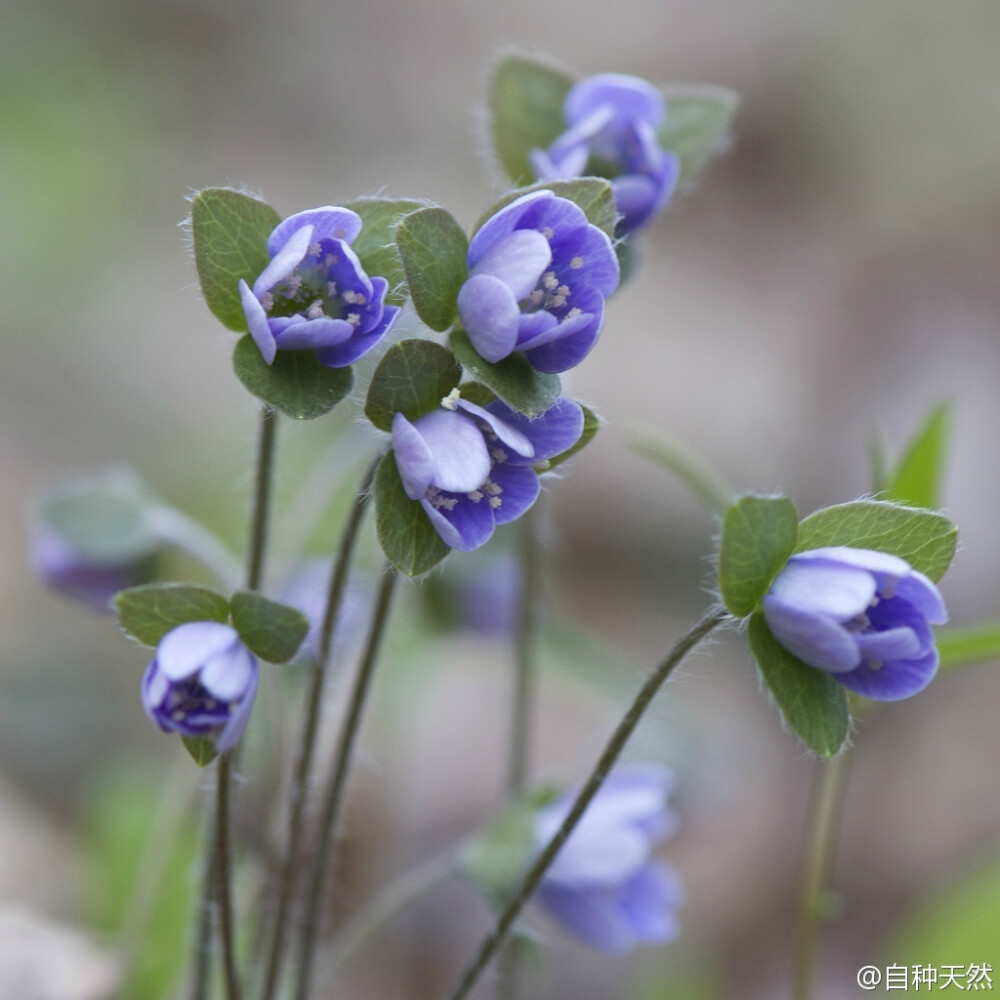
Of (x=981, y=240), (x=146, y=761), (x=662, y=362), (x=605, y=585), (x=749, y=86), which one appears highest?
(x=749, y=86)

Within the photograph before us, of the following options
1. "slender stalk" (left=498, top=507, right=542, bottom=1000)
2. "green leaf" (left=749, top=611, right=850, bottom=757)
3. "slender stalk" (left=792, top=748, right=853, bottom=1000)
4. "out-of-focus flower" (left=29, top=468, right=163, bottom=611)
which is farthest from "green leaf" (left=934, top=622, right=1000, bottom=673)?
"out-of-focus flower" (left=29, top=468, right=163, bottom=611)

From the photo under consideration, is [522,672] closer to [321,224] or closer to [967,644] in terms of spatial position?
[967,644]

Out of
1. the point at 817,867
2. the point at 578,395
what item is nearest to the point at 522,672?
the point at 817,867

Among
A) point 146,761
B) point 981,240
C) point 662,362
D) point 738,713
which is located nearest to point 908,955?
point 738,713

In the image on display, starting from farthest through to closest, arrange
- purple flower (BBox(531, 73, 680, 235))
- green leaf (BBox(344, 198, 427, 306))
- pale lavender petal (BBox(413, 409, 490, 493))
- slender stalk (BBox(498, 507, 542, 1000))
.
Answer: slender stalk (BBox(498, 507, 542, 1000)) < purple flower (BBox(531, 73, 680, 235)) < green leaf (BBox(344, 198, 427, 306)) < pale lavender petal (BBox(413, 409, 490, 493))

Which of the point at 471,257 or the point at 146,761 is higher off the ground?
the point at 146,761

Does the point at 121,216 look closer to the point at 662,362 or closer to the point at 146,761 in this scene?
the point at 662,362

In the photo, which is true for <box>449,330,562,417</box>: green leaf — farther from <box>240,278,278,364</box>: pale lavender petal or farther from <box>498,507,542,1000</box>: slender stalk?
<box>498,507,542,1000</box>: slender stalk
